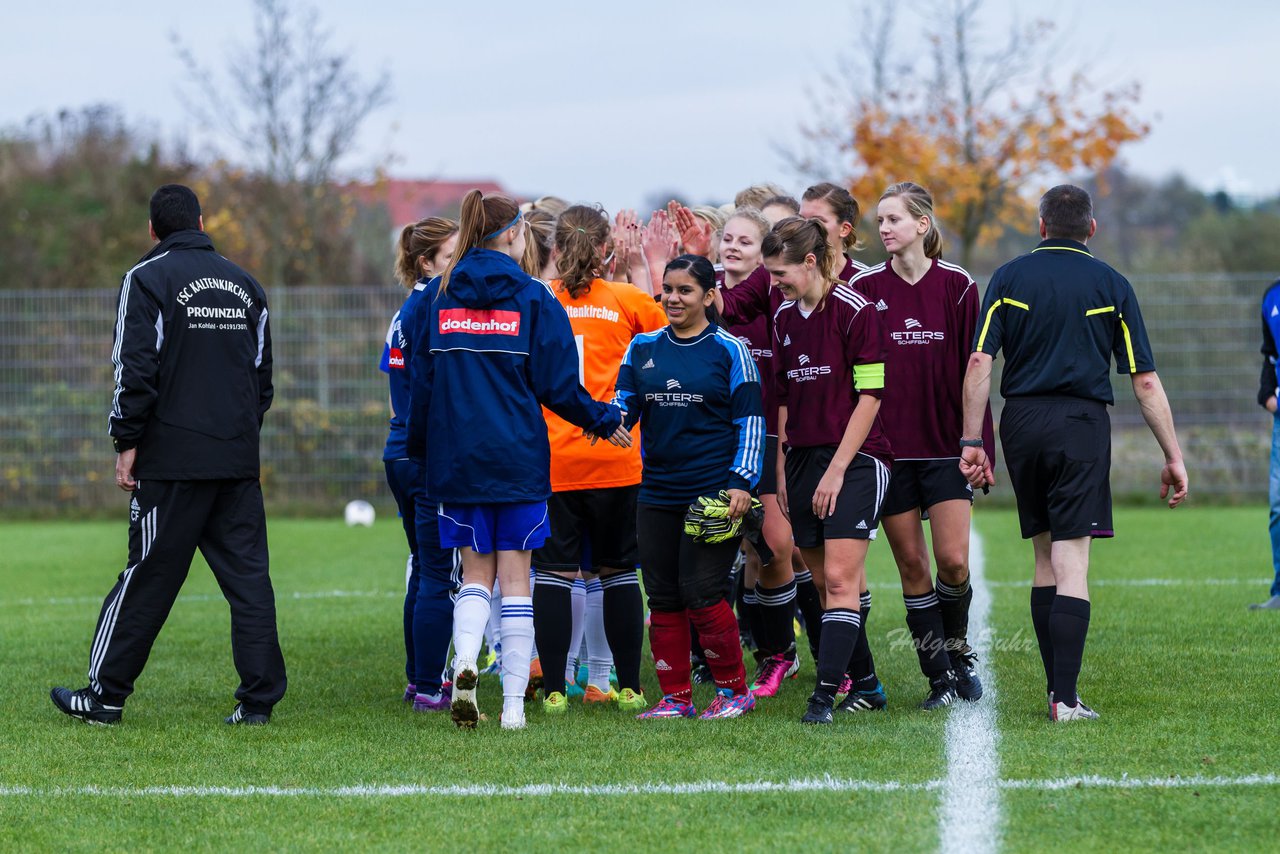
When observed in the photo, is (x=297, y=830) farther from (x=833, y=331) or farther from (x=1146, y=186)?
(x=1146, y=186)

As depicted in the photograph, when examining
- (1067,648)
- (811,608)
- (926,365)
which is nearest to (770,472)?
(811,608)

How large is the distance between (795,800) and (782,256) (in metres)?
2.22

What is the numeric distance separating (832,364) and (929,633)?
1.26 meters

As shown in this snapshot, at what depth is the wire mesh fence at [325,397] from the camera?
1689cm

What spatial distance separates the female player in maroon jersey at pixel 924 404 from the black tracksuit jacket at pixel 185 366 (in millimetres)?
2616

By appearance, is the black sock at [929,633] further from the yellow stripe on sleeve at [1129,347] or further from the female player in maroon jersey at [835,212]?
the female player in maroon jersey at [835,212]

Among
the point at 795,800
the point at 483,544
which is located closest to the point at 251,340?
the point at 483,544

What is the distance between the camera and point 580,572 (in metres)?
6.39

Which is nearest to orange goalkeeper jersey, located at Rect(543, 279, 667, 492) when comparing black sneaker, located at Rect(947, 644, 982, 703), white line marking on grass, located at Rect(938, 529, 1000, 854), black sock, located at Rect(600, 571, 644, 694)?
black sock, located at Rect(600, 571, 644, 694)

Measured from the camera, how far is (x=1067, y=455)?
5.48m

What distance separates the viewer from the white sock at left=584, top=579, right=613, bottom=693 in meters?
6.46

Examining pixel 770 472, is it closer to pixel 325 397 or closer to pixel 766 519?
pixel 766 519

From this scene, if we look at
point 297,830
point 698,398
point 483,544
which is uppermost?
point 698,398

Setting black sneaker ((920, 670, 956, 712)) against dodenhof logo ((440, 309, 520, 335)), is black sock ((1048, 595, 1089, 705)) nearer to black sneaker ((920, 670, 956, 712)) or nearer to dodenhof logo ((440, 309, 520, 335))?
black sneaker ((920, 670, 956, 712))
